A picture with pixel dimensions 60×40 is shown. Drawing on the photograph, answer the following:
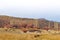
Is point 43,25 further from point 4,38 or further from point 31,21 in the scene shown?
point 4,38

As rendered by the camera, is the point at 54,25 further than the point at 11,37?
Yes

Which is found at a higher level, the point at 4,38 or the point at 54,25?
the point at 4,38

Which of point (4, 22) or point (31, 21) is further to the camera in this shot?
point (31, 21)

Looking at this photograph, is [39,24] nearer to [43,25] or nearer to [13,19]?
[43,25]

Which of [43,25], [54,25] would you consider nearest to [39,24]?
[43,25]

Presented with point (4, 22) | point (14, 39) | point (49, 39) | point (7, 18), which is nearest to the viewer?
point (14, 39)

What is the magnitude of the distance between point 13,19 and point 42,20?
7449 millimetres

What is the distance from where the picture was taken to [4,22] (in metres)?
43.9

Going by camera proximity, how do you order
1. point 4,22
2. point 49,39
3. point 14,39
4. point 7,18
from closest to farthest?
point 14,39
point 49,39
point 4,22
point 7,18

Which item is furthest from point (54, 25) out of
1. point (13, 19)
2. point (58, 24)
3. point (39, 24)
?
point (13, 19)

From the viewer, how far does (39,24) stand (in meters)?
47.5

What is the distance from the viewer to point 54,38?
1798 centimetres

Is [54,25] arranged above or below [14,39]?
below

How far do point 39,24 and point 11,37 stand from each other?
3087 cm
